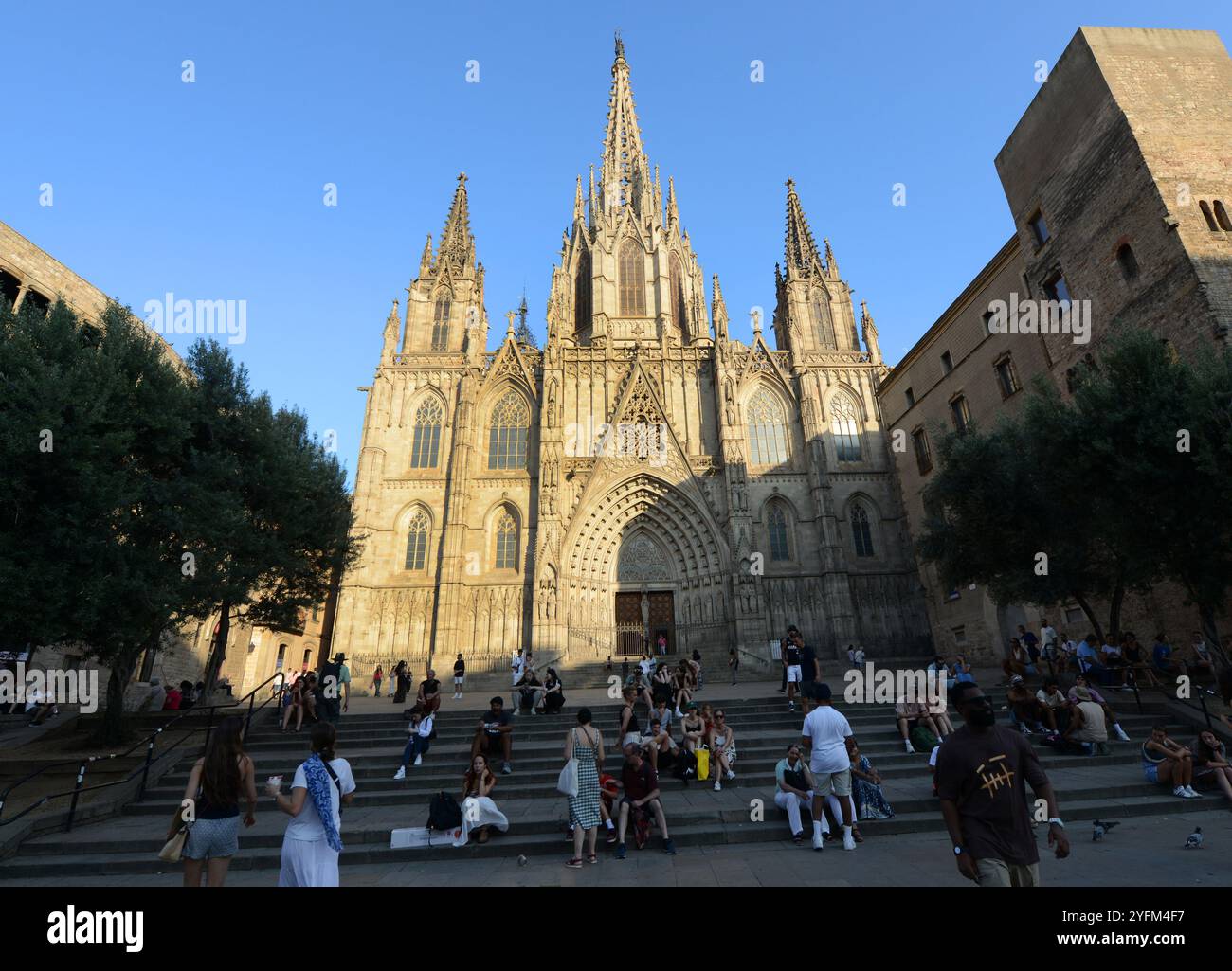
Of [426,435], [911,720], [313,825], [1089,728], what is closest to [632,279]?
[426,435]

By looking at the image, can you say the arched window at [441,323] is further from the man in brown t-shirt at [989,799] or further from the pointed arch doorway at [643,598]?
the man in brown t-shirt at [989,799]

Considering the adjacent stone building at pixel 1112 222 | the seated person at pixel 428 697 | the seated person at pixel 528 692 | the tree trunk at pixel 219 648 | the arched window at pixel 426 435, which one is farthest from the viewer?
the arched window at pixel 426 435

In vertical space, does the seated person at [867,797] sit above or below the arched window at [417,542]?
below

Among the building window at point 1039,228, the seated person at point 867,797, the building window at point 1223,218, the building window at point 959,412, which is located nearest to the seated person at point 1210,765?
the seated person at point 867,797

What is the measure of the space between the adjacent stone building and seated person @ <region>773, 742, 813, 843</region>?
35.3 ft

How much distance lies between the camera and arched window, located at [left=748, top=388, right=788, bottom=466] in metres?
29.3

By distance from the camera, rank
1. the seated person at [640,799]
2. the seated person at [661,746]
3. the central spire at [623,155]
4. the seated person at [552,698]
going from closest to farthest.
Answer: the seated person at [640,799] → the seated person at [661,746] → the seated person at [552,698] → the central spire at [623,155]

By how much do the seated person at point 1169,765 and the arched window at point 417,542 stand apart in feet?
81.3

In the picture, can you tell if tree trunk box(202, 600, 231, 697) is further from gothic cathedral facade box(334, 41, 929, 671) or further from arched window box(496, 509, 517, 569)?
arched window box(496, 509, 517, 569)

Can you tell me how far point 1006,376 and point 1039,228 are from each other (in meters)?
5.07

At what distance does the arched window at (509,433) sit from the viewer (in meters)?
29.0

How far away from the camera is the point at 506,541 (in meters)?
27.3

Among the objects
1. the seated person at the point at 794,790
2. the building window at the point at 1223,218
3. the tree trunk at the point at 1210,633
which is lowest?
the seated person at the point at 794,790

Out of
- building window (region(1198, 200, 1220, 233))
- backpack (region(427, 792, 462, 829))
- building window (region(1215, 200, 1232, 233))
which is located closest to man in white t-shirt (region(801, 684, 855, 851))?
backpack (region(427, 792, 462, 829))
